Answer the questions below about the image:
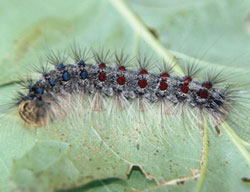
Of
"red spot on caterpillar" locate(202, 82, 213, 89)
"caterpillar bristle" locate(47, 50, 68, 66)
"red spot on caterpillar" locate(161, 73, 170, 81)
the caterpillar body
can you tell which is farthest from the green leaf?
"red spot on caterpillar" locate(202, 82, 213, 89)

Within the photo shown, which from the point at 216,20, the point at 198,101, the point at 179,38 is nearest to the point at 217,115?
the point at 198,101

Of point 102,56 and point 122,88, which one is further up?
point 102,56

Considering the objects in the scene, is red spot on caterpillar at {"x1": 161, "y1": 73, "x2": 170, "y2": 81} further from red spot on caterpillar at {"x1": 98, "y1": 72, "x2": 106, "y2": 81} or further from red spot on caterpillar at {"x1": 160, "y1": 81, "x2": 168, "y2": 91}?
red spot on caterpillar at {"x1": 98, "y1": 72, "x2": 106, "y2": 81}

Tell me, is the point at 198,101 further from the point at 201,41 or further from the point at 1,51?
the point at 1,51

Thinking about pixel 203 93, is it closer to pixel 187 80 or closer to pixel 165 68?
pixel 187 80

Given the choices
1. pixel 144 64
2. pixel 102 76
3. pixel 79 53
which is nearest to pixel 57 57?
pixel 79 53

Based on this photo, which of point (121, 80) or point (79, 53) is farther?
point (79, 53)
